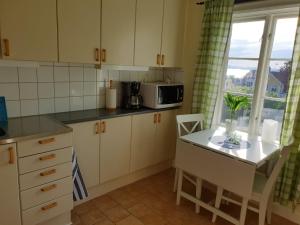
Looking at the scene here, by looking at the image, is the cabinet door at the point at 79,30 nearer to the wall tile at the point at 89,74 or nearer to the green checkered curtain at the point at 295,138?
the wall tile at the point at 89,74

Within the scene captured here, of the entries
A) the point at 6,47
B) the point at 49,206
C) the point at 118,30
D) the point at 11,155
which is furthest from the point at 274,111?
the point at 6,47

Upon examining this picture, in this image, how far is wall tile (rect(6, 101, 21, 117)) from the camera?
212 centimetres

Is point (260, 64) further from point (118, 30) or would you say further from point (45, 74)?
point (45, 74)

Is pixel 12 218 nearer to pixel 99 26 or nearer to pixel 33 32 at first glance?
pixel 33 32

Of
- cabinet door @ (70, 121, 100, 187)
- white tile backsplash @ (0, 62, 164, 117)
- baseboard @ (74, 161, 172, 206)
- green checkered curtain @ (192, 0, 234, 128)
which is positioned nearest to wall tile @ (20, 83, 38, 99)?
white tile backsplash @ (0, 62, 164, 117)

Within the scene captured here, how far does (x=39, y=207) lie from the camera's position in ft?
6.00

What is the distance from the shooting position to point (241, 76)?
2.68m

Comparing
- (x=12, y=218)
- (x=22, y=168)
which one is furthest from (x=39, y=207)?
(x=22, y=168)

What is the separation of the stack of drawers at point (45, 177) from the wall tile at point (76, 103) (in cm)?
73

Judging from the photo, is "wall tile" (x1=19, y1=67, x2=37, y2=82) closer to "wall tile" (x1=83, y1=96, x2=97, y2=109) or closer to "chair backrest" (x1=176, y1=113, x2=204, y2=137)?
"wall tile" (x1=83, y1=96, x2=97, y2=109)

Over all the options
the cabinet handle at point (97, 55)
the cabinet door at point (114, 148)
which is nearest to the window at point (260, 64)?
the cabinet door at point (114, 148)

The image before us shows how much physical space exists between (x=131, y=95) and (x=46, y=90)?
958 mm

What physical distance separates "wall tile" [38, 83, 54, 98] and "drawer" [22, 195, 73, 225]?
102 centimetres

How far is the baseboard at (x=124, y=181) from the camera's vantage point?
253cm
